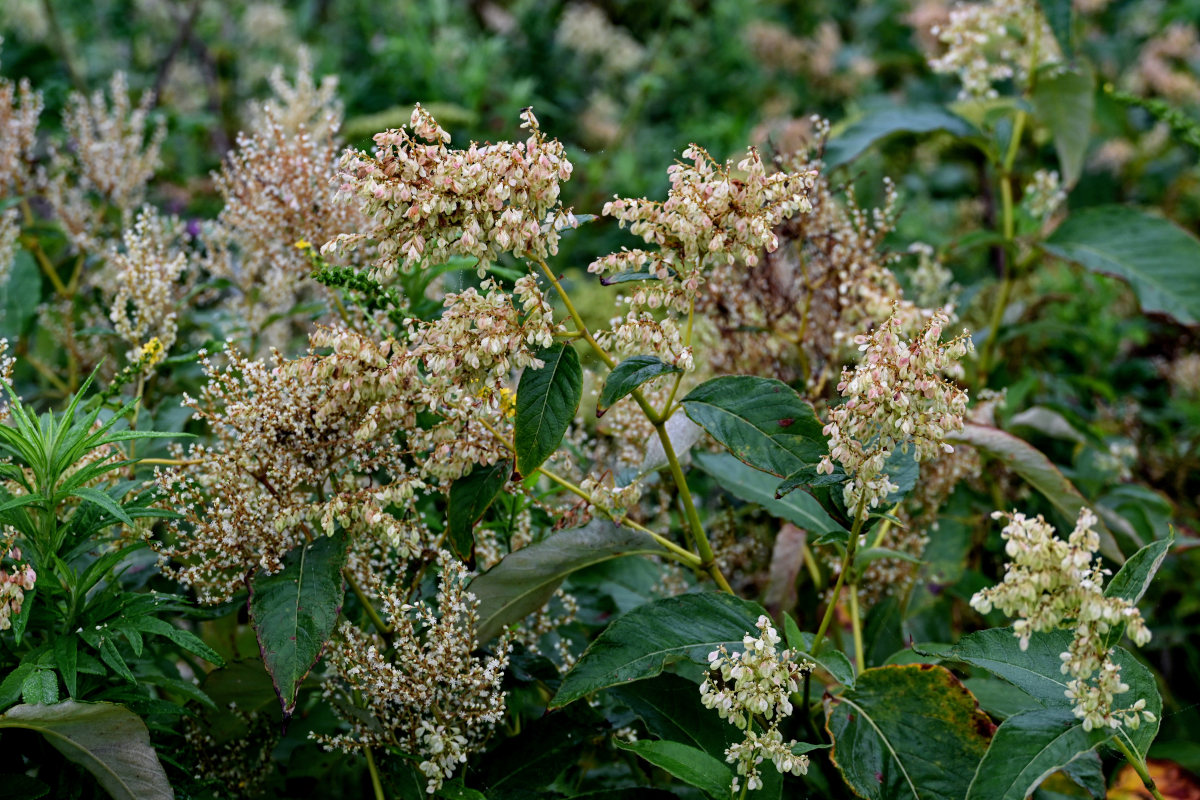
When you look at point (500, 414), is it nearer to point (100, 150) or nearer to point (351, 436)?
point (351, 436)

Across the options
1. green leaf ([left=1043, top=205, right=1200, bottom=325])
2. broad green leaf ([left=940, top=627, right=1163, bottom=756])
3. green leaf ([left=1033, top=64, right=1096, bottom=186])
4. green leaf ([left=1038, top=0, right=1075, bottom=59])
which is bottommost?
broad green leaf ([left=940, top=627, right=1163, bottom=756])

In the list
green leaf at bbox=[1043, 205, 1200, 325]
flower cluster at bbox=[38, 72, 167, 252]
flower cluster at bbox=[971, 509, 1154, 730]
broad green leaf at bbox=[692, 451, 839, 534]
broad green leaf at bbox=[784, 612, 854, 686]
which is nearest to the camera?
flower cluster at bbox=[971, 509, 1154, 730]

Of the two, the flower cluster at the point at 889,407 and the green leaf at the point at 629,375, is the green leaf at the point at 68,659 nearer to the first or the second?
the green leaf at the point at 629,375

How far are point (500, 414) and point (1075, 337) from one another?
1735 mm

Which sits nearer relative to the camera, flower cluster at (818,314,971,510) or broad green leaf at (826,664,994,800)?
flower cluster at (818,314,971,510)

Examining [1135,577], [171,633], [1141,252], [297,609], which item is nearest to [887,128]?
[1141,252]

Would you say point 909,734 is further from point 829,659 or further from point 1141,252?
point 1141,252

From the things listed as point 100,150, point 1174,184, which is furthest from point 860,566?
point 1174,184

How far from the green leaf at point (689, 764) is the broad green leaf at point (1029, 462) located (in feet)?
2.01

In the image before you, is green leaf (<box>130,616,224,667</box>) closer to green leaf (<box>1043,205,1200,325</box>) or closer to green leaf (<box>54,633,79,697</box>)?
green leaf (<box>54,633,79,697</box>)

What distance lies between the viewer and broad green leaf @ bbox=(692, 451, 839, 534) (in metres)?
1.33

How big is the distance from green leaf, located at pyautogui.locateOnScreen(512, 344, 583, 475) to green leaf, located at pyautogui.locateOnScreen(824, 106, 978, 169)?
1.03 m

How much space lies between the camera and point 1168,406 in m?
2.39

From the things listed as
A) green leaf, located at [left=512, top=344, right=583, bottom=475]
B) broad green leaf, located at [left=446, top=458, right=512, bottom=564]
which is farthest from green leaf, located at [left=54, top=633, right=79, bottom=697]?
green leaf, located at [left=512, top=344, right=583, bottom=475]
